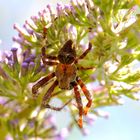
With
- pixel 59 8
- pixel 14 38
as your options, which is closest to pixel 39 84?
pixel 14 38

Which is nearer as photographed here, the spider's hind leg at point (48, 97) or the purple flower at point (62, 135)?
the spider's hind leg at point (48, 97)

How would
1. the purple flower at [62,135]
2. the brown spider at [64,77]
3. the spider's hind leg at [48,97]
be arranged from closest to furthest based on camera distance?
the brown spider at [64,77] < the spider's hind leg at [48,97] < the purple flower at [62,135]

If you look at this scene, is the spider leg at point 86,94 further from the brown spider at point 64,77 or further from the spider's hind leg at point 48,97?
the spider's hind leg at point 48,97

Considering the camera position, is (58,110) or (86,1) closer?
(86,1)

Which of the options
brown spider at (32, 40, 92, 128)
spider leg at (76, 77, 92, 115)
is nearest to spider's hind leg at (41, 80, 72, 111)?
brown spider at (32, 40, 92, 128)

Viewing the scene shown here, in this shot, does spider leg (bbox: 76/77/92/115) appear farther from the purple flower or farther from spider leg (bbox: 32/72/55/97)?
the purple flower

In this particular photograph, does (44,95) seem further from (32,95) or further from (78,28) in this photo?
(78,28)

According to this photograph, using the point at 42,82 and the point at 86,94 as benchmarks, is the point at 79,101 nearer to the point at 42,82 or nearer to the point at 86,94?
the point at 86,94

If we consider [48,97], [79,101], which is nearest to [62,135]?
[79,101]

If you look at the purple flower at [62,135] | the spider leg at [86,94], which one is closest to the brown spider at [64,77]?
the spider leg at [86,94]
